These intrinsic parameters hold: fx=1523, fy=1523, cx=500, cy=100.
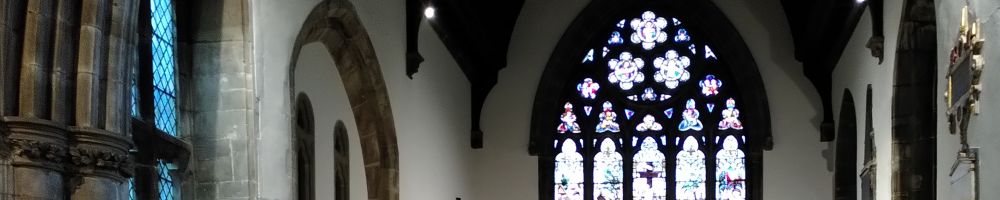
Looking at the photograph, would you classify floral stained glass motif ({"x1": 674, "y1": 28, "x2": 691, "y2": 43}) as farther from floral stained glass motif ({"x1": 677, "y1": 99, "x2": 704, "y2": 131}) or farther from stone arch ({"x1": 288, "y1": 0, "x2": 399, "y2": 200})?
stone arch ({"x1": 288, "y1": 0, "x2": 399, "y2": 200})

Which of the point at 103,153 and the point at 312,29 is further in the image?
the point at 312,29

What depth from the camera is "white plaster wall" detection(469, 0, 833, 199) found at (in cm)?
1844

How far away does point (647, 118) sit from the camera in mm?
19250

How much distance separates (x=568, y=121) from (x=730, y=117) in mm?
2040

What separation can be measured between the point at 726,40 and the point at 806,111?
1.33m

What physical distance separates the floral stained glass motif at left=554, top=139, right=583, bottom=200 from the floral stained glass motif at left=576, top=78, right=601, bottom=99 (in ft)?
2.04

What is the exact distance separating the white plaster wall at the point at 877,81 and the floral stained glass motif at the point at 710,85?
290cm

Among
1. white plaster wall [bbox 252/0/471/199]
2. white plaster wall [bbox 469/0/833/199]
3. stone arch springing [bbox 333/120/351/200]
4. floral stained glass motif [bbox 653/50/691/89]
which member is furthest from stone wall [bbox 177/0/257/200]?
floral stained glass motif [bbox 653/50/691/89]

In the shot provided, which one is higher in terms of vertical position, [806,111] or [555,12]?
[555,12]

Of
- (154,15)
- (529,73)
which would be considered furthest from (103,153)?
(529,73)

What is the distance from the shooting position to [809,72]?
18203mm

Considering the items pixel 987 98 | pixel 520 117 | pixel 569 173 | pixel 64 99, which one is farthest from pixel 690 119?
pixel 64 99

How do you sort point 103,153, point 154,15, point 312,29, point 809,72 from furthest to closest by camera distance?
point 809,72
point 312,29
point 154,15
point 103,153

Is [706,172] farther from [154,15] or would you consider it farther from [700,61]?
[154,15]
